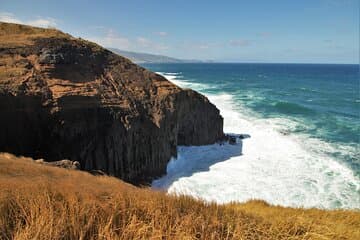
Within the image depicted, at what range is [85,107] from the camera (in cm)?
1956

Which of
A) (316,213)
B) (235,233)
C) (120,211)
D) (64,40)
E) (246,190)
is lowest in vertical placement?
(246,190)

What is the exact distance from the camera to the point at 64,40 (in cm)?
2478

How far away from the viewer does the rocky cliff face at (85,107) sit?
18.0 metres

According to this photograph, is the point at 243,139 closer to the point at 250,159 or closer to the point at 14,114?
the point at 250,159

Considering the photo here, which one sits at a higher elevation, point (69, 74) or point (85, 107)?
point (69, 74)

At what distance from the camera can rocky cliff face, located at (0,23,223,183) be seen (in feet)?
58.9

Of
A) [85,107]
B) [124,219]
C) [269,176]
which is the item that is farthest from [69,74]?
[124,219]

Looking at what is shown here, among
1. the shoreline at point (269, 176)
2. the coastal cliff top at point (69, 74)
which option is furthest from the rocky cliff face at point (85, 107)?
the shoreline at point (269, 176)

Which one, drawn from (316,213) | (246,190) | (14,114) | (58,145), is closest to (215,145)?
(246,190)

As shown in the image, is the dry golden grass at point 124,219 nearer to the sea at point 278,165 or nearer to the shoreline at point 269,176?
the sea at point 278,165

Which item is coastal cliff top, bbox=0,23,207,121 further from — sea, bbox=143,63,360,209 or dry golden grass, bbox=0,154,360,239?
dry golden grass, bbox=0,154,360,239

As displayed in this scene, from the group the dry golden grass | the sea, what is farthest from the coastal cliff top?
the dry golden grass

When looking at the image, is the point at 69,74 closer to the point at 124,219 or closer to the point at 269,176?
the point at 269,176

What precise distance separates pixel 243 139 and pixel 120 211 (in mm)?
26092
